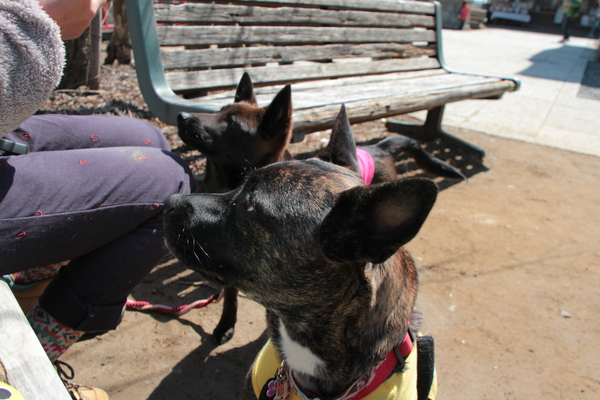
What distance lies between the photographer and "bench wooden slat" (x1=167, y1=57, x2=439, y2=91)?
153 inches

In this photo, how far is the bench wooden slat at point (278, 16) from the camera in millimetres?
3883

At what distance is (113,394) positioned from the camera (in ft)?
7.73

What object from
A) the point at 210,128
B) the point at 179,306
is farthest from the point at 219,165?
the point at 179,306

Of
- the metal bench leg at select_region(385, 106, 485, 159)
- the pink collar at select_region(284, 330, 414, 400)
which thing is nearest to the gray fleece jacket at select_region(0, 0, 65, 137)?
the pink collar at select_region(284, 330, 414, 400)

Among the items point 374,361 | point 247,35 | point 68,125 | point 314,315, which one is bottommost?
point 374,361

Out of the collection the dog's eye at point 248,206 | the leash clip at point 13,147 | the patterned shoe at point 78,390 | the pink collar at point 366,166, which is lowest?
the patterned shoe at point 78,390

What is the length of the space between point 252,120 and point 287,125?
261 mm

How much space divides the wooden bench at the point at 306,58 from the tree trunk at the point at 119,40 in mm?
2066

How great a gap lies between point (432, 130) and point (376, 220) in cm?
522

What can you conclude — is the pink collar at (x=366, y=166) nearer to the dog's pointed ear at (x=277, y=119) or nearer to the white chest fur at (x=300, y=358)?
the dog's pointed ear at (x=277, y=119)

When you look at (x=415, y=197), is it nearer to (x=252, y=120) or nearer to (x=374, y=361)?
(x=374, y=361)

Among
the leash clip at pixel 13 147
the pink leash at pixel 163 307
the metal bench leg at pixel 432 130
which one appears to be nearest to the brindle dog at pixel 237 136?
the pink leash at pixel 163 307

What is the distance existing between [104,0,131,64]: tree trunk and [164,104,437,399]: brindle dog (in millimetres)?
5293

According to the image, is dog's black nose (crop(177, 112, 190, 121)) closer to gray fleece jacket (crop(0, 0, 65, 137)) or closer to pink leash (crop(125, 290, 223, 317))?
pink leash (crop(125, 290, 223, 317))
